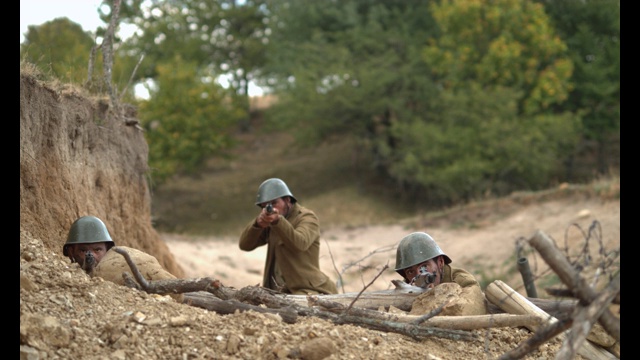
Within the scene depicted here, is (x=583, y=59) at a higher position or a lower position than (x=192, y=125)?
higher

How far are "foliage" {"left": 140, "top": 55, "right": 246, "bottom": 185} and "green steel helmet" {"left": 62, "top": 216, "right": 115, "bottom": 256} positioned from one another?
80.2 feet

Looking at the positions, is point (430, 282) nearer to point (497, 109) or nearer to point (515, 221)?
point (515, 221)

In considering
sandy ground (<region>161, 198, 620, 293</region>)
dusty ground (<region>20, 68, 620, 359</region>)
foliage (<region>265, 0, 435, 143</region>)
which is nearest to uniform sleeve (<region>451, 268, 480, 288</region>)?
dusty ground (<region>20, 68, 620, 359</region>)

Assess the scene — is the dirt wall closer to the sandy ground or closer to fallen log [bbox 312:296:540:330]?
fallen log [bbox 312:296:540:330]

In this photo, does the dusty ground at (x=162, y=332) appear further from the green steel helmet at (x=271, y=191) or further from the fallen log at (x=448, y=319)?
the green steel helmet at (x=271, y=191)

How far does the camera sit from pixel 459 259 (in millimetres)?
18078

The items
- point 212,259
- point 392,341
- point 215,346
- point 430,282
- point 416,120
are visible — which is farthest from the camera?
point 416,120

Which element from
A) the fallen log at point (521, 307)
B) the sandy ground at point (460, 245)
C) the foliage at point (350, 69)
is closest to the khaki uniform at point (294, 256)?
the fallen log at point (521, 307)

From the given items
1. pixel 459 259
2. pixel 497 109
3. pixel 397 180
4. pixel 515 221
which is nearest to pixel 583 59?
pixel 497 109

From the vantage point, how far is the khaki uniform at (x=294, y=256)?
7516 millimetres

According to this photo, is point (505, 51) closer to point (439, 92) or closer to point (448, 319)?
point (439, 92)

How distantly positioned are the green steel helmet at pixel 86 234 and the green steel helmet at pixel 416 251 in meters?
2.44
